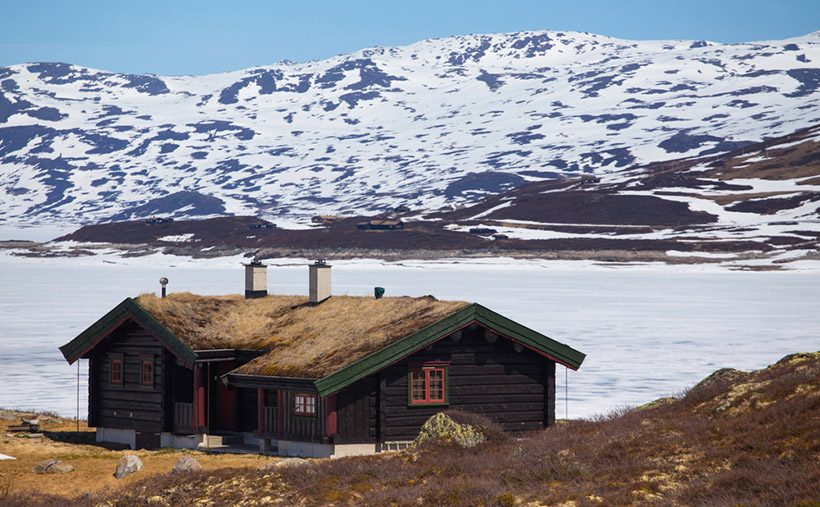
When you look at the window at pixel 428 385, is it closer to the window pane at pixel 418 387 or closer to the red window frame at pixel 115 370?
the window pane at pixel 418 387

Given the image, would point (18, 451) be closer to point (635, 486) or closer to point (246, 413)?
point (246, 413)

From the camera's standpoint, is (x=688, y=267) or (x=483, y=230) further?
(x=483, y=230)

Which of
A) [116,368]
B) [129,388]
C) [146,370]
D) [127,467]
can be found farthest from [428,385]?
[116,368]

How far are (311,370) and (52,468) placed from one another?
6.52 meters

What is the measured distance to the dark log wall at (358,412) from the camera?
2564 cm

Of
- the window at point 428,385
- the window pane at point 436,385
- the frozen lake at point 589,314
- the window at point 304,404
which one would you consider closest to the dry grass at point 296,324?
the window at point 304,404

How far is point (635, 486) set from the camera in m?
16.2

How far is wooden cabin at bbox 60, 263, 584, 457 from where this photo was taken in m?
25.9

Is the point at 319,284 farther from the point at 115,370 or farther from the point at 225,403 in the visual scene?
the point at 115,370

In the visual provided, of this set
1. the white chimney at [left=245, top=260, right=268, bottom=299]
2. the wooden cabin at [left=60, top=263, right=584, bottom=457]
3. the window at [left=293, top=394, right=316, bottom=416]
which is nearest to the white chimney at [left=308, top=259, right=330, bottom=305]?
the wooden cabin at [left=60, top=263, right=584, bottom=457]

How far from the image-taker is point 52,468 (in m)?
23.7

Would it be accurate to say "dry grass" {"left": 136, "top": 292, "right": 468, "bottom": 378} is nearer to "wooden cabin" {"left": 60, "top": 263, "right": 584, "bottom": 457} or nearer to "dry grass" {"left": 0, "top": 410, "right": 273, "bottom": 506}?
"wooden cabin" {"left": 60, "top": 263, "right": 584, "bottom": 457}

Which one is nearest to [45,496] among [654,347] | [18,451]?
[18,451]

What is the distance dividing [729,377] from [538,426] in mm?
5162
